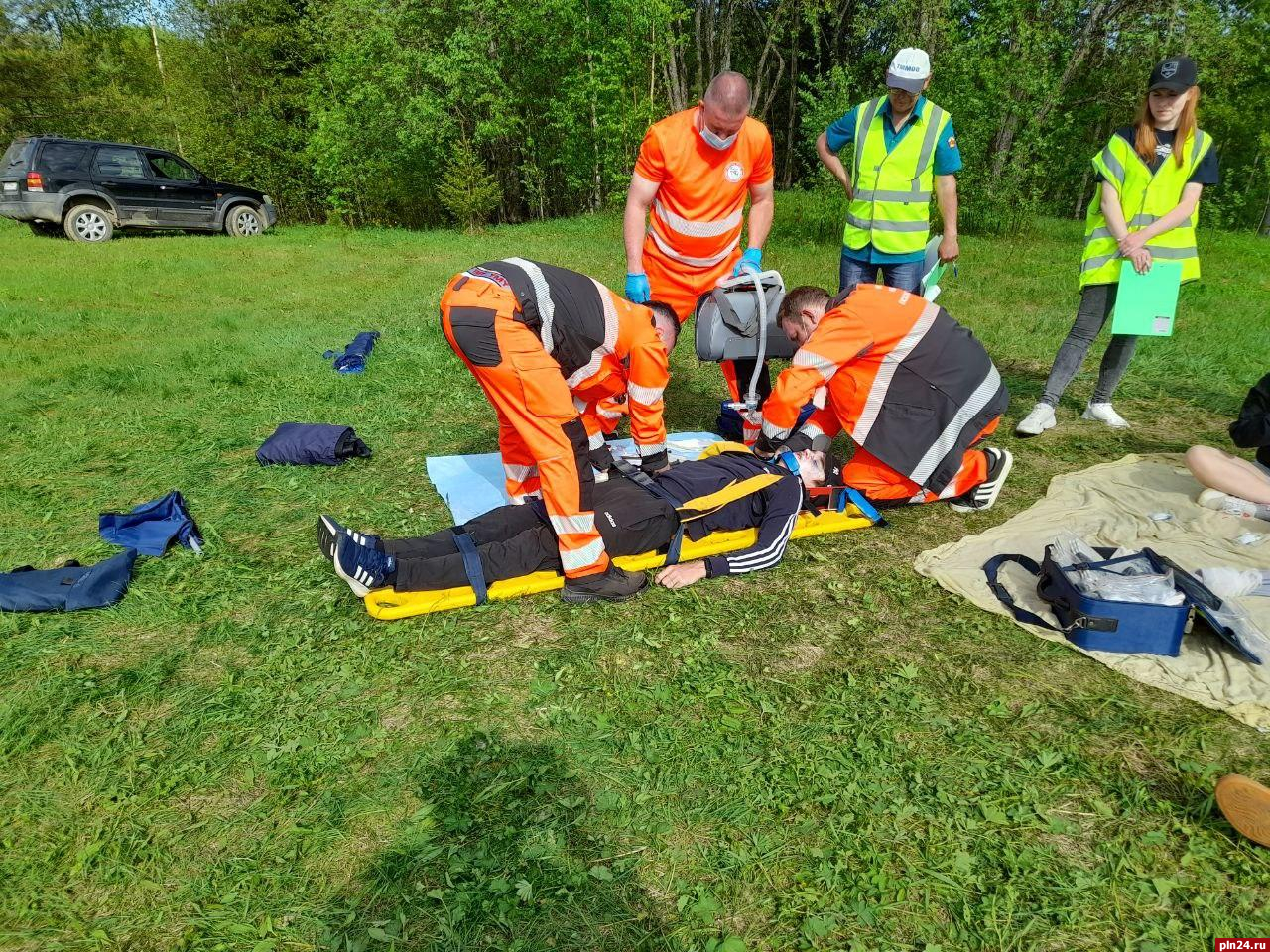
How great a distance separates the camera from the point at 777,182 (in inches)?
1225

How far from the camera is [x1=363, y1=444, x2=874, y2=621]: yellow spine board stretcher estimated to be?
339 centimetres

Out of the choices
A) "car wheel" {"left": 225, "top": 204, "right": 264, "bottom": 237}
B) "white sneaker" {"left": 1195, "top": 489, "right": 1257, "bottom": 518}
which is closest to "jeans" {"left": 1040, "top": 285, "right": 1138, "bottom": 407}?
"white sneaker" {"left": 1195, "top": 489, "right": 1257, "bottom": 518}

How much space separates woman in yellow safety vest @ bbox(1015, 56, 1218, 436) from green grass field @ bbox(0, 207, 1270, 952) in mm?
1603

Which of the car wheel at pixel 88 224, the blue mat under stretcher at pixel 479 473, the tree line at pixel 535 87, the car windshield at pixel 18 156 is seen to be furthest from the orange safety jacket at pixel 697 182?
the car windshield at pixel 18 156

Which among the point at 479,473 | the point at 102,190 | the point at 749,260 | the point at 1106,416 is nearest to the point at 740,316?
the point at 749,260

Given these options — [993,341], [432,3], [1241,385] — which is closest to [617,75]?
[432,3]

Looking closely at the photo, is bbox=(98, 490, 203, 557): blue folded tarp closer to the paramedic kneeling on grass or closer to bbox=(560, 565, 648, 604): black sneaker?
bbox=(560, 565, 648, 604): black sneaker

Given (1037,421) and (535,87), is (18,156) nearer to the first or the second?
(535,87)

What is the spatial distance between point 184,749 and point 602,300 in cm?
258

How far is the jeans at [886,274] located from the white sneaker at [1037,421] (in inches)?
54.1

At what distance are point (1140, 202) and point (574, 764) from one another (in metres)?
5.16

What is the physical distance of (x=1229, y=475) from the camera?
4145 millimetres

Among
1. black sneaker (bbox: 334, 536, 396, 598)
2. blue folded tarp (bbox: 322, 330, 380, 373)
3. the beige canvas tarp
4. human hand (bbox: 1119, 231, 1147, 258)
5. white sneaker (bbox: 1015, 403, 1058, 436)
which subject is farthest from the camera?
blue folded tarp (bbox: 322, 330, 380, 373)

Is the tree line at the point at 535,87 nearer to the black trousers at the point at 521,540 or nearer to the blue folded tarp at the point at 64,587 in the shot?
the black trousers at the point at 521,540
